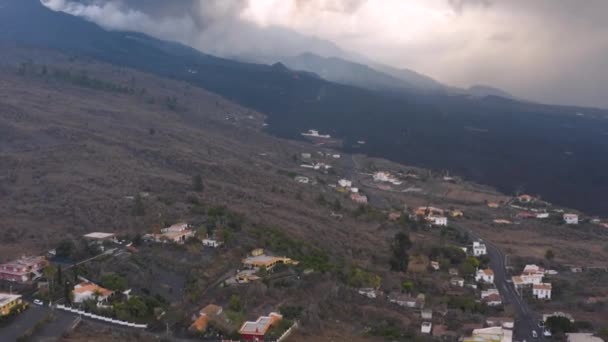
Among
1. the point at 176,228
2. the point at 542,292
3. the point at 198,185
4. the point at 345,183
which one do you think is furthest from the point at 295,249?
the point at 345,183

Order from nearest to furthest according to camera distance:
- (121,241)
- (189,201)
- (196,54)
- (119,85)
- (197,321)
Answer: 1. (197,321)
2. (121,241)
3. (189,201)
4. (119,85)
5. (196,54)

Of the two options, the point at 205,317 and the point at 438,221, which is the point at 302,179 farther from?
the point at 205,317

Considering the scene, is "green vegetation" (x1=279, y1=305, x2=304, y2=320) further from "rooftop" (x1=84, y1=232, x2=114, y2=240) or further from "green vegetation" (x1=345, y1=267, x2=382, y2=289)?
"rooftop" (x1=84, y1=232, x2=114, y2=240)

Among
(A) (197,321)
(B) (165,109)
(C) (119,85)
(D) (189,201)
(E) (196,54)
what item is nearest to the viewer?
(A) (197,321)

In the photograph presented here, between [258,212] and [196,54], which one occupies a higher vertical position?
[196,54]

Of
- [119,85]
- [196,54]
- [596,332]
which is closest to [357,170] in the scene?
[119,85]

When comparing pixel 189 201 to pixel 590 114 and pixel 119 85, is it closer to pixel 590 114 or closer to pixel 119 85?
pixel 119 85

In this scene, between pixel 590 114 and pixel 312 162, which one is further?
pixel 590 114

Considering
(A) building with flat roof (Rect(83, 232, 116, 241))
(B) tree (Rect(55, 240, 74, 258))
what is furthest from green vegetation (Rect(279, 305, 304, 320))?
(A) building with flat roof (Rect(83, 232, 116, 241))
